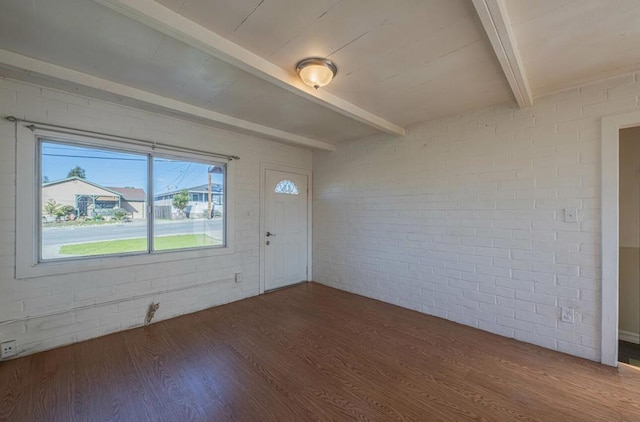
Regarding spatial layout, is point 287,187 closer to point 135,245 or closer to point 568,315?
point 135,245

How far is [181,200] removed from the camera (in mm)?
3459

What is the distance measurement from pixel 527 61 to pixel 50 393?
439 cm

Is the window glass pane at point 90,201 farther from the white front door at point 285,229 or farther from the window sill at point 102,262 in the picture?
the white front door at point 285,229

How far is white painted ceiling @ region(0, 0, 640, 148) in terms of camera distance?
5.22 ft

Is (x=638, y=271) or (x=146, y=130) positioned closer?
(x=146, y=130)

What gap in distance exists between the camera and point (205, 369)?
2248 millimetres

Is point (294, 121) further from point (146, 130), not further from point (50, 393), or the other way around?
point (50, 393)

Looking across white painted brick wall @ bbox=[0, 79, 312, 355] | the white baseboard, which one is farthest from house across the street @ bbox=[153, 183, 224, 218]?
the white baseboard

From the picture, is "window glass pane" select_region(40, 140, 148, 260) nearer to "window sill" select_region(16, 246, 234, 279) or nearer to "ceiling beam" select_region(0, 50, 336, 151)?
"window sill" select_region(16, 246, 234, 279)

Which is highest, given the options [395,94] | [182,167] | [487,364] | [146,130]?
[395,94]

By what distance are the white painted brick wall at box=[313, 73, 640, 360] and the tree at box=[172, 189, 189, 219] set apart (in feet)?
8.16

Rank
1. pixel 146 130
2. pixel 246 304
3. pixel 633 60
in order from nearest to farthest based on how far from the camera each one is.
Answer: pixel 633 60
pixel 146 130
pixel 246 304

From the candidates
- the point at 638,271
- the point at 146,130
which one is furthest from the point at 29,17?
the point at 638,271

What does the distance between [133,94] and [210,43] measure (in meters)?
1.35
